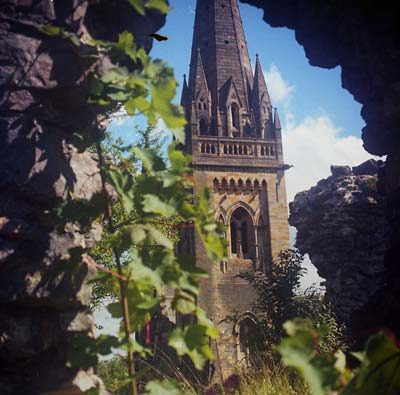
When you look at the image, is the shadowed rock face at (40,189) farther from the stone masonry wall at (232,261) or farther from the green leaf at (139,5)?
the stone masonry wall at (232,261)

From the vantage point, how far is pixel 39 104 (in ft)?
8.80

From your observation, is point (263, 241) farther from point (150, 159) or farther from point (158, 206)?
point (158, 206)

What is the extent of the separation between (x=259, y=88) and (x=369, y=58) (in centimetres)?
2826

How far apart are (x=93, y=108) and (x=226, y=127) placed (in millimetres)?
29598

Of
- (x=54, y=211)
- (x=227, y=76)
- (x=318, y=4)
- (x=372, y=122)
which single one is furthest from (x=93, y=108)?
(x=227, y=76)

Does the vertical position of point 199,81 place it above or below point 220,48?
below

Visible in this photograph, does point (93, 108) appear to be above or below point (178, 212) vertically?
above

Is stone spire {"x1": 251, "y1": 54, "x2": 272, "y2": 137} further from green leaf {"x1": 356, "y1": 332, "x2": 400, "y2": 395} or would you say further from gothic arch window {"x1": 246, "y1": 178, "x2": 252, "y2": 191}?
green leaf {"x1": 356, "y1": 332, "x2": 400, "y2": 395}

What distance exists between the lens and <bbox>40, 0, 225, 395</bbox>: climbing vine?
6.62ft

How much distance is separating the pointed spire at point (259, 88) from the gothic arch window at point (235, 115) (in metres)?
1.78

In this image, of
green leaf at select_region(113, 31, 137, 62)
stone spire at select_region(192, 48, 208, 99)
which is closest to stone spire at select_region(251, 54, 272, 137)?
stone spire at select_region(192, 48, 208, 99)

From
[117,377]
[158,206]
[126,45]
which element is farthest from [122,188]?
[117,377]

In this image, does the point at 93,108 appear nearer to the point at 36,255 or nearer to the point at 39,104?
the point at 39,104

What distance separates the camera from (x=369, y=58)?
615cm
